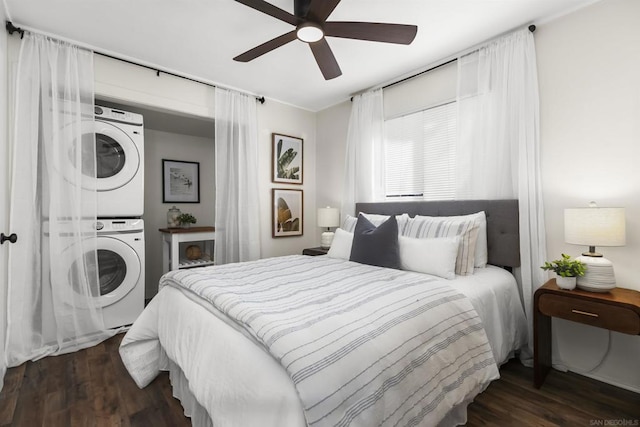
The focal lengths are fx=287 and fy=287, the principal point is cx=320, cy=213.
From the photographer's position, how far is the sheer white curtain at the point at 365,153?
335cm

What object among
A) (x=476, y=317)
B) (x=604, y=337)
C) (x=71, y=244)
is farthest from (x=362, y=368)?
(x=71, y=244)

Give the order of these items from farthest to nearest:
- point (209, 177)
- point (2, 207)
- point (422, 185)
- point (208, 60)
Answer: point (209, 177) < point (422, 185) < point (208, 60) < point (2, 207)

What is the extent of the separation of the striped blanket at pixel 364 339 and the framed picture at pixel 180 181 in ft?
8.56

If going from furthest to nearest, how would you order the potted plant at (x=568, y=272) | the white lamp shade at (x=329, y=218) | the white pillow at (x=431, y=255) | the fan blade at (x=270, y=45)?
1. the white lamp shade at (x=329, y=218)
2. the white pillow at (x=431, y=255)
3. the fan blade at (x=270, y=45)
4. the potted plant at (x=568, y=272)

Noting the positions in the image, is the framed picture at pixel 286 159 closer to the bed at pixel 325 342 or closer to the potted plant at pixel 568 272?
the bed at pixel 325 342

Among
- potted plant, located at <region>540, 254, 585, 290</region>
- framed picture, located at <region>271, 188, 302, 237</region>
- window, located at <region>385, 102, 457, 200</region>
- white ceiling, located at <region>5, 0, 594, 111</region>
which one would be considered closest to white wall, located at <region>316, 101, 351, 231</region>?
framed picture, located at <region>271, 188, 302, 237</region>

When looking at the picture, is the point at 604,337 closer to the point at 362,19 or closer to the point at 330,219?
the point at 330,219

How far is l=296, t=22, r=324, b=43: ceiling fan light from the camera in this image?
1786mm

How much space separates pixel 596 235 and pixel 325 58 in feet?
6.91

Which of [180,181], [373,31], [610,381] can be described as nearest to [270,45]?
[373,31]

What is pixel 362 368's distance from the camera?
99 cm

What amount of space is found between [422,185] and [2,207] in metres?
3.42

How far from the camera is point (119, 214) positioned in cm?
280

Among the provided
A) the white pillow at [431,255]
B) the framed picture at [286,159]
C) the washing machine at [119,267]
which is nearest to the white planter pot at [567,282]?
the white pillow at [431,255]
